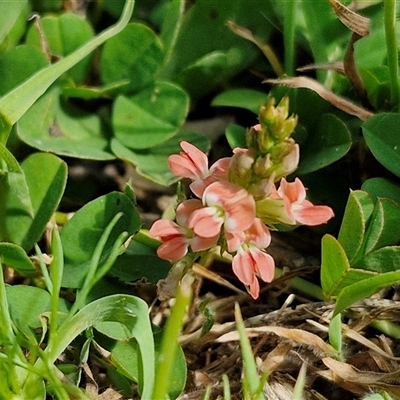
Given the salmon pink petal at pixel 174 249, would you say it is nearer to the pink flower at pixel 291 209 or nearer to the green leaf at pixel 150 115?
the pink flower at pixel 291 209

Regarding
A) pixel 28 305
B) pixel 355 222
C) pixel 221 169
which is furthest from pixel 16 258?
pixel 355 222

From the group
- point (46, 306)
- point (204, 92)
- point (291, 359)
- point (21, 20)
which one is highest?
point (21, 20)

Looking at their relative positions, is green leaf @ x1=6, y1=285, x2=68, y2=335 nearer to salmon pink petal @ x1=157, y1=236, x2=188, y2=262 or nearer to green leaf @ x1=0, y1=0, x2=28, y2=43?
salmon pink petal @ x1=157, y1=236, x2=188, y2=262

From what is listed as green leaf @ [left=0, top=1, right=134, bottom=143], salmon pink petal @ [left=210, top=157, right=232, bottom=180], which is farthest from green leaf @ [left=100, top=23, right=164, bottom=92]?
salmon pink petal @ [left=210, top=157, right=232, bottom=180]

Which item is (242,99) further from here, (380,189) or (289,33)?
(380,189)

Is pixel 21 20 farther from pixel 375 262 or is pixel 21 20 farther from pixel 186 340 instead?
pixel 375 262

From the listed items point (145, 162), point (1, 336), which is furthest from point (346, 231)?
point (1, 336)

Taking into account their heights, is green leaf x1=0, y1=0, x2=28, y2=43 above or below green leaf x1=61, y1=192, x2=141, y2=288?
above

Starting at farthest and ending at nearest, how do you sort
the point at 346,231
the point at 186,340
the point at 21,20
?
the point at 21,20 → the point at 186,340 → the point at 346,231

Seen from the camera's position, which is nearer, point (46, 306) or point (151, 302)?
point (46, 306)
